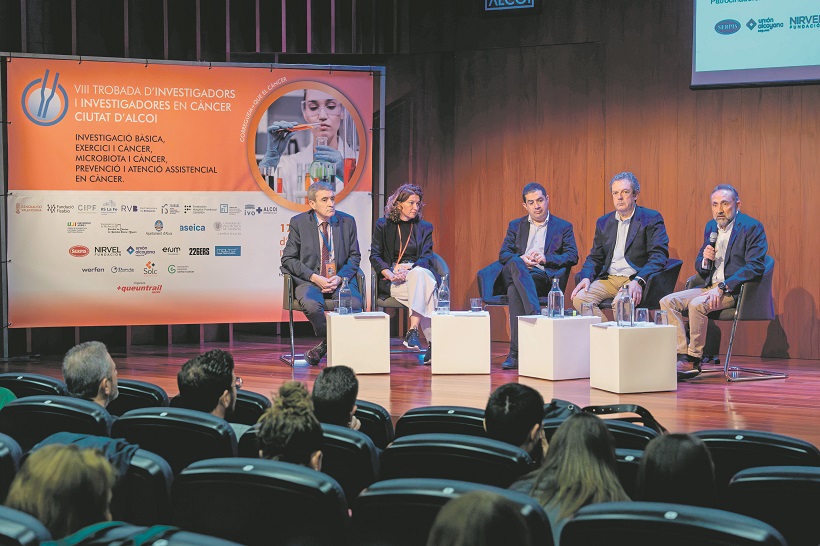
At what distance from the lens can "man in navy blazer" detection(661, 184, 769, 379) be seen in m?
5.95

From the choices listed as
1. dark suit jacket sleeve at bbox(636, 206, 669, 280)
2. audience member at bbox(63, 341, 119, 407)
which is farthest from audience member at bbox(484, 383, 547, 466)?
dark suit jacket sleeve at bbox(636, 206, 669, 280)

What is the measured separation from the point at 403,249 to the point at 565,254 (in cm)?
117

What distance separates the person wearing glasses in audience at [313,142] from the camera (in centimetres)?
745

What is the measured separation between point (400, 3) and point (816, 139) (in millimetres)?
3545

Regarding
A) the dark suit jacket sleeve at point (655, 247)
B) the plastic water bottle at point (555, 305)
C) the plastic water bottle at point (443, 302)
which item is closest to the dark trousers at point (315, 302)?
the plastic water bottle at point (443, 302)

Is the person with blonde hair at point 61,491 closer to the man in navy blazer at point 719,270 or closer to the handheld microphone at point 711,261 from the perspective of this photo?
the man in navy blazer at point 719,270

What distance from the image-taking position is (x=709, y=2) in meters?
6.97

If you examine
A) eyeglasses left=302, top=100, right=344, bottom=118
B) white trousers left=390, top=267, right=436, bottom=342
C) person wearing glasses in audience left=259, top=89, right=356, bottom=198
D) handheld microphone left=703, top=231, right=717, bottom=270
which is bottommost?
white trousers left=390, top=267, right=436, bottom=342

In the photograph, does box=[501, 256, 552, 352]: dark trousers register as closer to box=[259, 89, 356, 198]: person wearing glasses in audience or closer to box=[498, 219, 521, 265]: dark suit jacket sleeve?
box=[498, 219, 521, 265]: dark suit jacket sleeve

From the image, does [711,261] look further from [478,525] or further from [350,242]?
[478,525]

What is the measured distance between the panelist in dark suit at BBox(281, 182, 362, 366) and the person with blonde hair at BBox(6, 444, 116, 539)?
483cm

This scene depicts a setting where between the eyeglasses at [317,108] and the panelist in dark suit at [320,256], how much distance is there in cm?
97

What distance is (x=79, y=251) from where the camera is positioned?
280 inches

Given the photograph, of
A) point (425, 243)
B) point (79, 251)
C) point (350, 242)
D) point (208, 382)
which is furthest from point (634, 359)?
point (79, 251)
